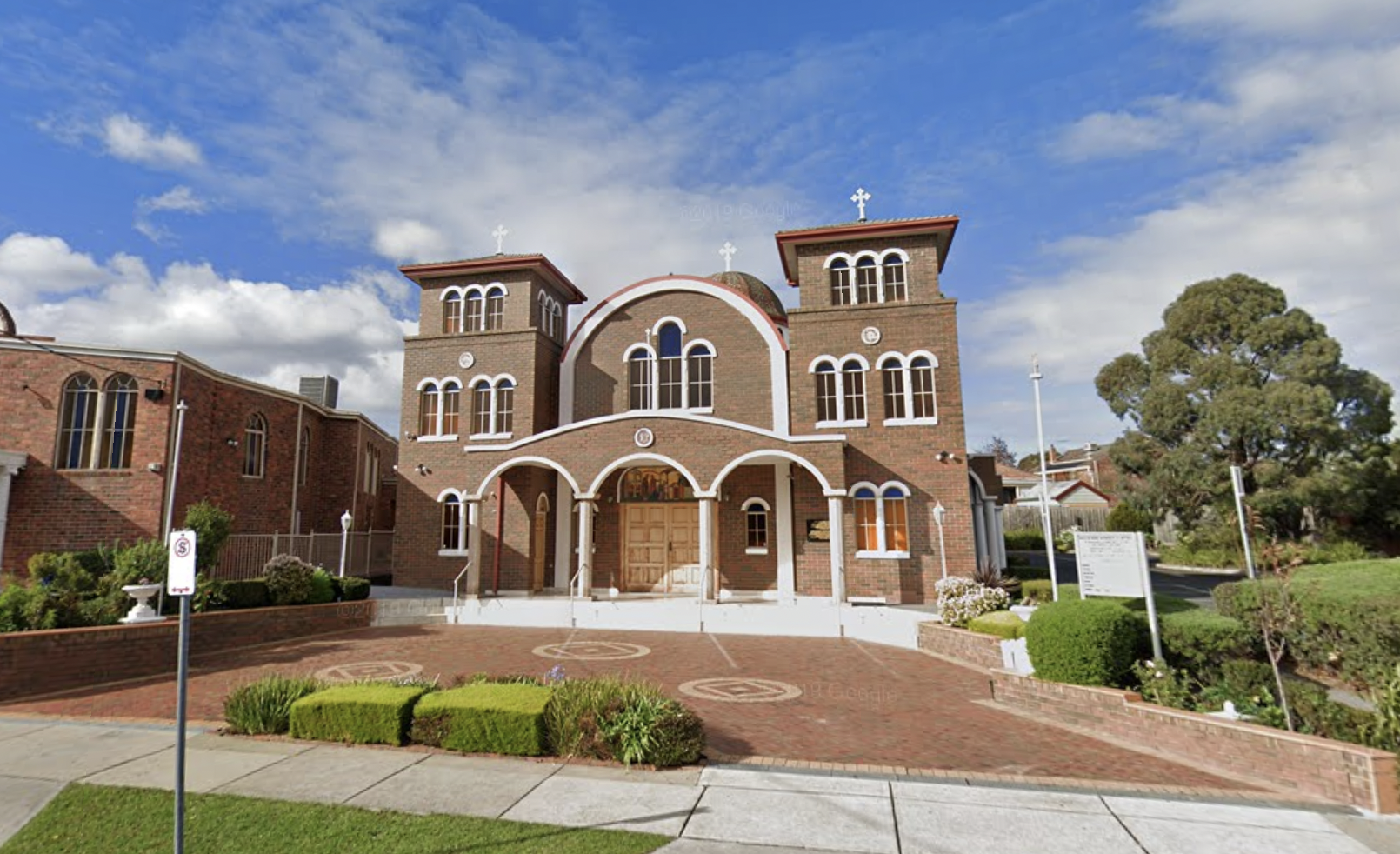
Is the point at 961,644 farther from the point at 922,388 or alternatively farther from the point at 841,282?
the point at 841,282

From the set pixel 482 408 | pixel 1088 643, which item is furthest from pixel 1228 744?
pixel 482 408

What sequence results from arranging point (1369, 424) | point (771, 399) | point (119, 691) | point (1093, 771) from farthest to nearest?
point (1369, 424), point (771, 399), point (119, 691), point (1093, 771)

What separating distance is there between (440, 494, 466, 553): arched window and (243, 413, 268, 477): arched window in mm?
6284

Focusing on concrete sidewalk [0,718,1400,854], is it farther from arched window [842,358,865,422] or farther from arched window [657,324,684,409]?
arched window [657,324,684,409]

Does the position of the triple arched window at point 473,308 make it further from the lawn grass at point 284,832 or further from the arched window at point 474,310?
the lawn grass at point 284,832

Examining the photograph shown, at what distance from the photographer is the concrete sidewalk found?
506 cm

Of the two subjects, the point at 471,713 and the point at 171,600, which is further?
the point at 171,600

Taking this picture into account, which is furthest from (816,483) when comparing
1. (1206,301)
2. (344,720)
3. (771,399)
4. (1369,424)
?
(1369,424)

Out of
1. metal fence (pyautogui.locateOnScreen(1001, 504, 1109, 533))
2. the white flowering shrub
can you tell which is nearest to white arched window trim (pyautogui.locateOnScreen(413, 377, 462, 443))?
the white flowering shrub

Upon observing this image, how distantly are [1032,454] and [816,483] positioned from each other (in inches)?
2708

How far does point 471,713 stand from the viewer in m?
7.11

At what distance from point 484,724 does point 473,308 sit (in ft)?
57.9

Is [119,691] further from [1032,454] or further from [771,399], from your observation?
[1032,454]

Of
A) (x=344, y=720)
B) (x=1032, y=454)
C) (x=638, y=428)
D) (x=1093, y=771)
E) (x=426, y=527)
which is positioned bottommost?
(x=1093, y=771)
